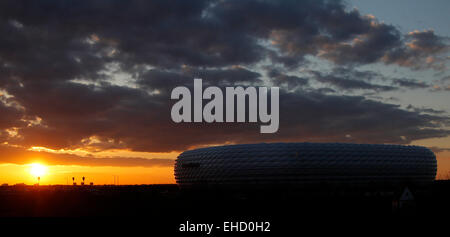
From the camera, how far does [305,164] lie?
368ft

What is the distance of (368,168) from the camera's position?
116m

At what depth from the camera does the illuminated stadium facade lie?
112625 mm

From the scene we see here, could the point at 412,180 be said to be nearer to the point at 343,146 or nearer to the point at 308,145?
the point at 343,146

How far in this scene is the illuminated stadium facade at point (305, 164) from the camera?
113m

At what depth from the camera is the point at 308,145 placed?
115 meters

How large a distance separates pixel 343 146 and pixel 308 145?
993 centimetres
